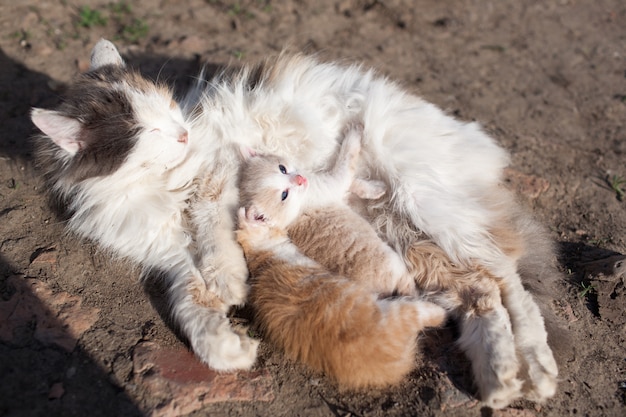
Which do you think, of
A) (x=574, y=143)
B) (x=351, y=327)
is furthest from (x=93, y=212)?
(x=574, y=143)

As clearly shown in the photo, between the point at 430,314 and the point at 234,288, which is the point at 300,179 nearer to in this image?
the point at 234,288

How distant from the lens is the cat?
8.61 ft

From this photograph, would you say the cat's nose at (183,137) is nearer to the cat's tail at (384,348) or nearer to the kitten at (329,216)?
the kitten at (329,216)

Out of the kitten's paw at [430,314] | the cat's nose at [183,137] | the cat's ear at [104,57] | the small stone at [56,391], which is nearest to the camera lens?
the small stone at [56,391]

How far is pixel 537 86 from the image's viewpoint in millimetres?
5223

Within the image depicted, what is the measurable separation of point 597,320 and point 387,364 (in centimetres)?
157

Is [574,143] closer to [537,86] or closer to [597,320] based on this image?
[537,86]

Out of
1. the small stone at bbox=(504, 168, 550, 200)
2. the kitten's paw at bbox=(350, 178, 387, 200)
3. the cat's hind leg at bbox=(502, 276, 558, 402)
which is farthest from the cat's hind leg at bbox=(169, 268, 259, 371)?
the small stone at bbox=(504, 168, 550, 200)

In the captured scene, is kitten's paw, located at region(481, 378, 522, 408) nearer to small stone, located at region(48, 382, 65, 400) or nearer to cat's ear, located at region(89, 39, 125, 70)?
small stone, located at region(48, 382, 65, 400)

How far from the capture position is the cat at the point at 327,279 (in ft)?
8.61

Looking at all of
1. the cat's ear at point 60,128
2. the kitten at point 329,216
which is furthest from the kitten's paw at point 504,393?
the cat's ear at point 60,128

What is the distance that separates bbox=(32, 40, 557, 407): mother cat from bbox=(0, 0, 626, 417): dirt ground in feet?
0.77

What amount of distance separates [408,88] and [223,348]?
8.98ft

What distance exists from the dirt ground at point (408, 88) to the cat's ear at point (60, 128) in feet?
2.48
